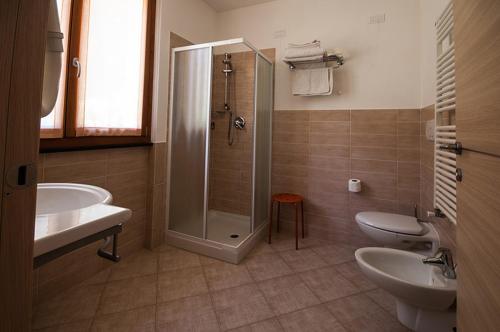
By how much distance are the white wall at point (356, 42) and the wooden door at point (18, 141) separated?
2390 millimetres

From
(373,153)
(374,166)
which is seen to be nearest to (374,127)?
(373,153)

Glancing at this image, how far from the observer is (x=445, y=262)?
1266mm

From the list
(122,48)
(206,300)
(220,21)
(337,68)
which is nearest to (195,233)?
(206,300)

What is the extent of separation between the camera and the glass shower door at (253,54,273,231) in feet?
7.88

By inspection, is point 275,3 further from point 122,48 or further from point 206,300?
point 206,300

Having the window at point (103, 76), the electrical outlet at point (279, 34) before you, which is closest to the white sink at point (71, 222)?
the window at point (103, 76)

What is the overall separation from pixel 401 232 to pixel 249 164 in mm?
1674

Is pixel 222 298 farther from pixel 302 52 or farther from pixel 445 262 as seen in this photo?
pixel 302 52

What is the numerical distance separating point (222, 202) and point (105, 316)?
69.4 inches

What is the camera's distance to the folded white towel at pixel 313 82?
2.33 m

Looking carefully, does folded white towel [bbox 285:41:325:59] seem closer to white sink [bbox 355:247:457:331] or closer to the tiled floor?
white sink [bbox 355:247:457:331]

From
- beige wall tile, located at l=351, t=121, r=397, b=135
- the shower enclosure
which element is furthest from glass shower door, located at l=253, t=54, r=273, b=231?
beige wall tile, located at l=351, t=121, r=397, b=135

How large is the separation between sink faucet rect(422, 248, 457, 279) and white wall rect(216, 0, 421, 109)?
141 centimetres

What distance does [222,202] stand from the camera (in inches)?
120
